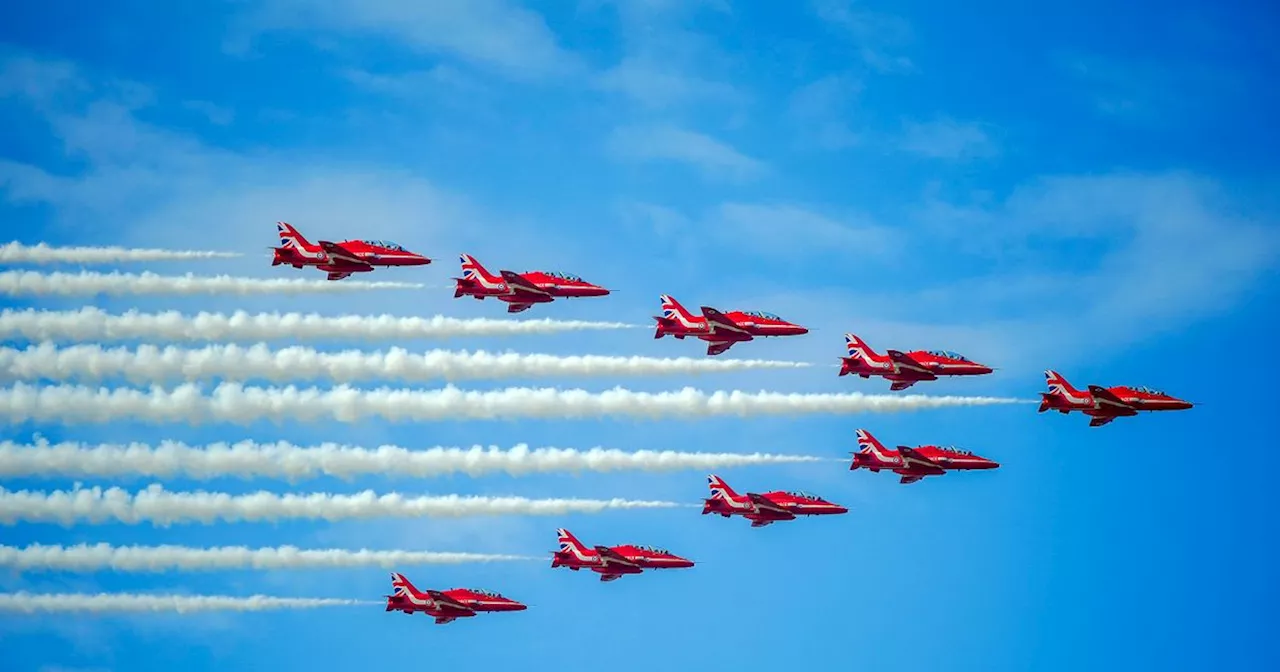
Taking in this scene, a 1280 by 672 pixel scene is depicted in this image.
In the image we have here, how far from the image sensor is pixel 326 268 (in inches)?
3959

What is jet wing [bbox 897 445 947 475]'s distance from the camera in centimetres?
10406

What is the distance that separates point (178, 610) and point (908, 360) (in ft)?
136

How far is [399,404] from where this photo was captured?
97.8 meters

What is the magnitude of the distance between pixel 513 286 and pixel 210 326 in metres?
16.5

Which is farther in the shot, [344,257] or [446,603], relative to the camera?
[446,603]

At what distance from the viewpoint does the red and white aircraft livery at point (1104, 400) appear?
3935 inches

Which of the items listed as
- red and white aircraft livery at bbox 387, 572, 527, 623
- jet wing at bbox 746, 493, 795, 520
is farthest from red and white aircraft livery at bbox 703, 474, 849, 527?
red and white aircraft livery at bbox 387, 572, 527, 623

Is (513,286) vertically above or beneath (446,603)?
above

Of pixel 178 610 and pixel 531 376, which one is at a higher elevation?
pixel 531 376

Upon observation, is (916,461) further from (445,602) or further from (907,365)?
(445,602)

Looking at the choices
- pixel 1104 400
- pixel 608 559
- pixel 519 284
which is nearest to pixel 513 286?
pixel 519 284

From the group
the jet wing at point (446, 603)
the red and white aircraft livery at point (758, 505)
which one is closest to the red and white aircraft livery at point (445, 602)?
the jet wing at point (446, 603)

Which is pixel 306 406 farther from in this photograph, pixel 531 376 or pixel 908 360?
pixel 908 360

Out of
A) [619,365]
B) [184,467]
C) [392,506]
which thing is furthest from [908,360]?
[184,467]
